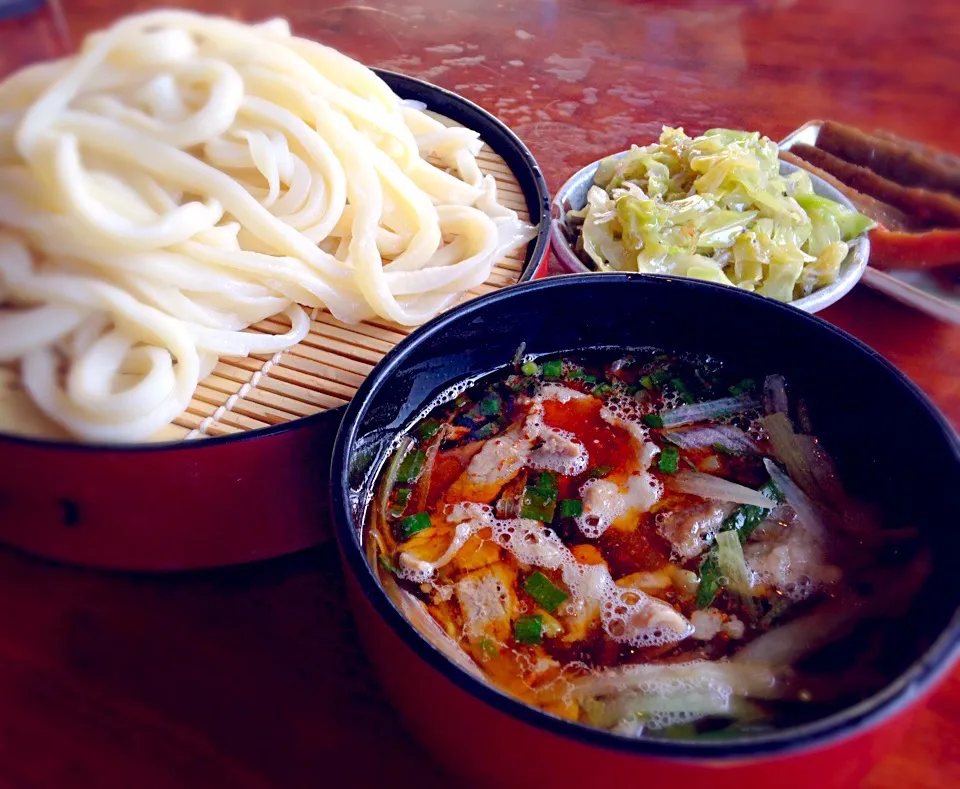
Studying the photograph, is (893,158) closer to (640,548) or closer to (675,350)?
(675,350)

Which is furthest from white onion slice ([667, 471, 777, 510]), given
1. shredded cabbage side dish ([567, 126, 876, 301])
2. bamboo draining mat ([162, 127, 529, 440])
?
shredded cabbage side dish ([567, 126, 876, 301])

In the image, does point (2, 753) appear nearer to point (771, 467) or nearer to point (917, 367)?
point (771, 467)

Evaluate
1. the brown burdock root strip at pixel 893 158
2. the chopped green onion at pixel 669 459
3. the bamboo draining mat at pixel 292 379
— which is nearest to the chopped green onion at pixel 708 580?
the chopped green onion at pixel 669 459

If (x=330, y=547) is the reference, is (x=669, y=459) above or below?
above

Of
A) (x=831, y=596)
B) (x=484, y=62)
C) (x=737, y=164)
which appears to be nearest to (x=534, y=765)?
(x=831, y=596)

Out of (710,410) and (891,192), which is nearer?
(710,410)

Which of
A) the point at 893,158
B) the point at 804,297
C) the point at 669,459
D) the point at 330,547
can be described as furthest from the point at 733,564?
the point at 893,158

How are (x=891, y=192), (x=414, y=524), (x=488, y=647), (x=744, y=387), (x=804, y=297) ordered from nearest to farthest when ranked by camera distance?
1. (x=488, y=647)
2. (x=414, y=524)
3. (x=744, y=387)
4. (x=804, y=297)
5. (x=891, y=192)
